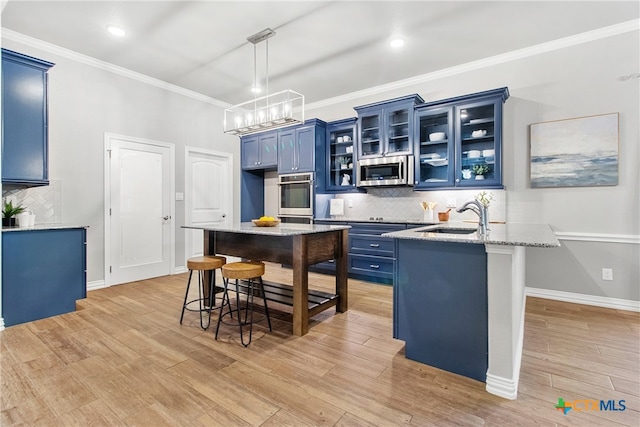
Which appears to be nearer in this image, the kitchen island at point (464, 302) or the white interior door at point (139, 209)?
the kitchen island at point (464, 302)

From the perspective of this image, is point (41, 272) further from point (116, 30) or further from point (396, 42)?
point (396, 42)

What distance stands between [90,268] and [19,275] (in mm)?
1166

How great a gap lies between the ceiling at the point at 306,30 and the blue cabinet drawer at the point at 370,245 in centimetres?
240

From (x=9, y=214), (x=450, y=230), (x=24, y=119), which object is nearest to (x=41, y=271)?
(x=9, y=214)

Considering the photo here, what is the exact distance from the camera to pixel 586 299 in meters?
3.41

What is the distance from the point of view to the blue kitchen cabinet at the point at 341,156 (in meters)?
4.97

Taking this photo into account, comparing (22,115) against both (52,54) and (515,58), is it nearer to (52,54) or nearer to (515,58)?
(52,54)

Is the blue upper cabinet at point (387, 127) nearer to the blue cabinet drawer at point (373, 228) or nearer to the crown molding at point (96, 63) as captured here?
the blue cabinet drawer at point (373, 228)

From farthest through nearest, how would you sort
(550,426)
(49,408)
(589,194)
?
(589,194), (49,408), (550,426)

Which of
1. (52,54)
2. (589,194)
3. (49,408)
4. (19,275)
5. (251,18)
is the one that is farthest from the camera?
(52,54)

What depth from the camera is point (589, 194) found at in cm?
340

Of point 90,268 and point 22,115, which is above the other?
point 22,115

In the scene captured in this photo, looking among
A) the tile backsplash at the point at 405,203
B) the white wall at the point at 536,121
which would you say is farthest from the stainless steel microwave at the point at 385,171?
the white wall at the point at 536,121

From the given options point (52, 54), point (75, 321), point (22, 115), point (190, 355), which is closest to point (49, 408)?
point (190, 355)
